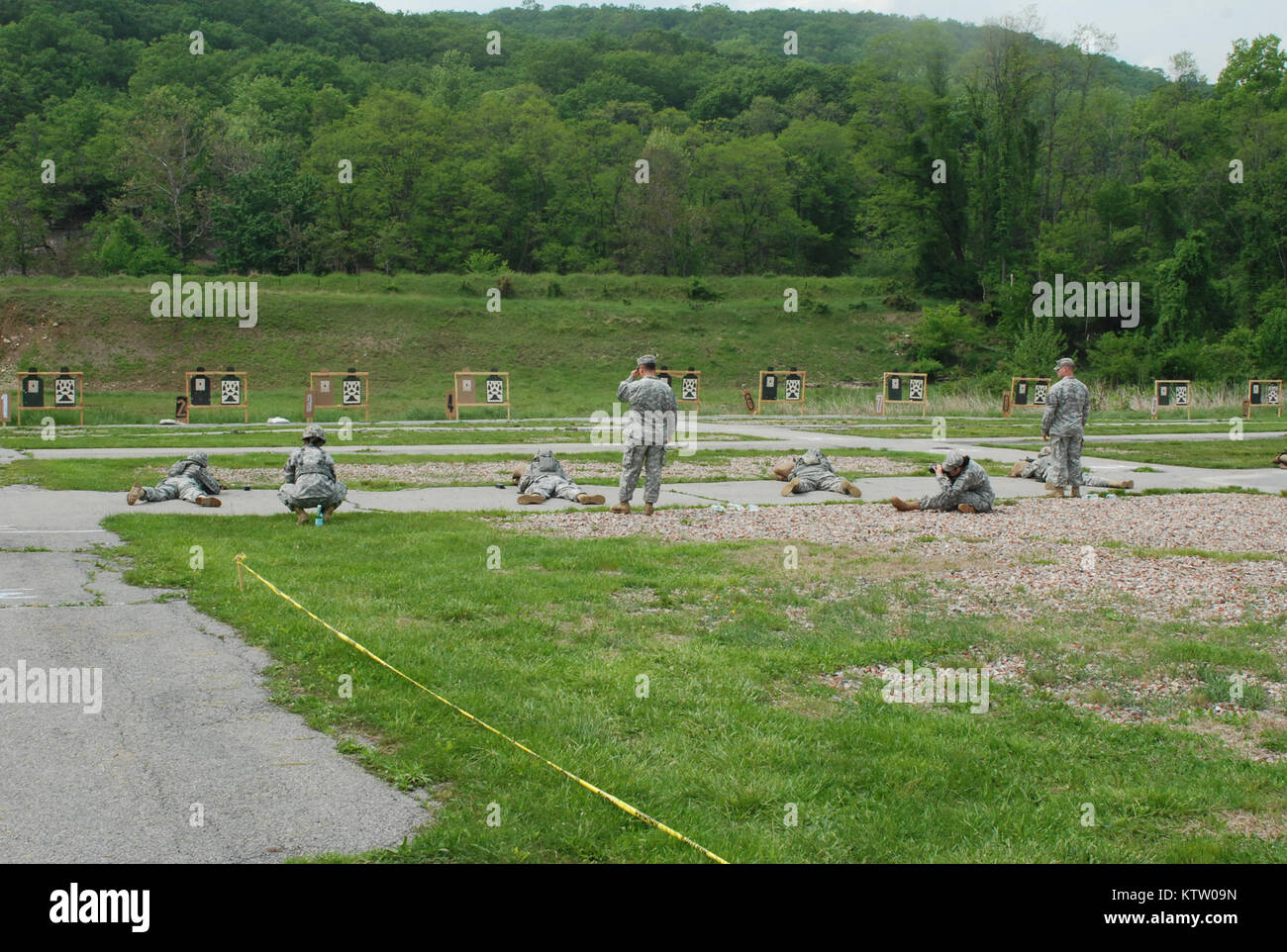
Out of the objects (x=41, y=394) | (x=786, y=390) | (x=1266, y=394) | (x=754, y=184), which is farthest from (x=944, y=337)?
(x=41, y=394)

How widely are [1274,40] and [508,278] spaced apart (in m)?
69.5

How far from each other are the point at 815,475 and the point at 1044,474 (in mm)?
4658

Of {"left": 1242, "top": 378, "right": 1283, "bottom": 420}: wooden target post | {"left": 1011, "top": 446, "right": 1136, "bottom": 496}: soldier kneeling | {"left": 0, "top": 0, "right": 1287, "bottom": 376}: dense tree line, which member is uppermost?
{"left": 0, "top": 0, "right": 1287, "bottom": 376}: dense tree line

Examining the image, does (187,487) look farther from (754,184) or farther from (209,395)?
(754,184)

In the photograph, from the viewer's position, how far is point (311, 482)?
13461 mm

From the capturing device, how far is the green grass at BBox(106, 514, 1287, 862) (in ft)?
15.3

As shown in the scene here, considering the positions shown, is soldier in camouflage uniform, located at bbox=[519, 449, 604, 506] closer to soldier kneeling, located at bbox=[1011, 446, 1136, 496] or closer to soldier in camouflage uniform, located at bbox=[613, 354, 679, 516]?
soldier in camouflage uniform, located at bbox=[613, 354, 679, 516]

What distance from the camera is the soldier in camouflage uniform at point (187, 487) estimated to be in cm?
1574

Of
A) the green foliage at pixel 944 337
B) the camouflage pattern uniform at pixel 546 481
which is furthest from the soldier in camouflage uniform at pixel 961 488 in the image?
the green foliage at pixel 944 337

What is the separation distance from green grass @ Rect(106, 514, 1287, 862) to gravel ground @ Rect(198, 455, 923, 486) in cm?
917

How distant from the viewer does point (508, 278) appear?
75.6 m

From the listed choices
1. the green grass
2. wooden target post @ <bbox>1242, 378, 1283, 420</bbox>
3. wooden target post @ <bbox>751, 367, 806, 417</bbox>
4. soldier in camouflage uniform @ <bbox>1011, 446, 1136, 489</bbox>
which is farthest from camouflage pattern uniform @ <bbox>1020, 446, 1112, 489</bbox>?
wooden target post @ <bbox>1242, 378, 1283, 420</bbox>

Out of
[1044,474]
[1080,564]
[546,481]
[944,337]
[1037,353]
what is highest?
[944,337]
